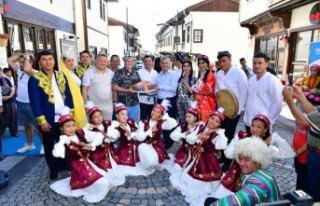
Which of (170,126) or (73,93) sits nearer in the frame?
(73,93)

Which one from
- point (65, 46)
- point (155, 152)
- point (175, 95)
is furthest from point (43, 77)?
point (65, 46)

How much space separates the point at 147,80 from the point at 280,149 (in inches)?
110

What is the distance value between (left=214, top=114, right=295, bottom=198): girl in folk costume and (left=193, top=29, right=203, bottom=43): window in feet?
65.0

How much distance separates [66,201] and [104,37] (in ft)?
67.0

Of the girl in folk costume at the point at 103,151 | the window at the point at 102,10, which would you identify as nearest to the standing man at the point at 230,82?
the girl in folk costume at the point at 103,151

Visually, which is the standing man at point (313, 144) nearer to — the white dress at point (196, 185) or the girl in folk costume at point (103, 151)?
the white dress at point (196, 185)

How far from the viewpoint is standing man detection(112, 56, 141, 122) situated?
15.2 ft

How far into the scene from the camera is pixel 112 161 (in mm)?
3846

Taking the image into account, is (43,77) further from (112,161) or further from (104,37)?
(104,37)

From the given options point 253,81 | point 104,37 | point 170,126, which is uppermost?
point 104,37

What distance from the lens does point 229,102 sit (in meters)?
3.87

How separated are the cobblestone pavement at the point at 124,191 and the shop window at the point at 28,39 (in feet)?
18.4

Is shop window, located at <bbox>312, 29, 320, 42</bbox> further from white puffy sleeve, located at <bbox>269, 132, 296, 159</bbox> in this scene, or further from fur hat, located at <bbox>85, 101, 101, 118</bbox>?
fur hat, located at <bbox>85, 101, 101, 118</bbox>

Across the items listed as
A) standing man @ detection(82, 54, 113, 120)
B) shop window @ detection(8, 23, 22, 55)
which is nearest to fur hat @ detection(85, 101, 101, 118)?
standing man @ detection(82, 54, 113, 120)
